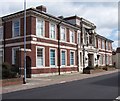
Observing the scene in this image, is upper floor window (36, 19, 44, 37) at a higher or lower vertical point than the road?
higher

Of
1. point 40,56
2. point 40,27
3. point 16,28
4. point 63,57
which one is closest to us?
point 40,56

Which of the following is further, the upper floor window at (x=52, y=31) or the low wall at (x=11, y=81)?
the upper floor window at (x=52, y=31)

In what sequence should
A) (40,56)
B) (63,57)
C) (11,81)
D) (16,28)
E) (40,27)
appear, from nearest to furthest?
1. (11,81)
2. (40,56)
3. (40,27)
4. (16,28)
5. (63,57)

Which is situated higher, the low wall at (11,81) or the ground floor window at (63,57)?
the ground floor window at (63,57)

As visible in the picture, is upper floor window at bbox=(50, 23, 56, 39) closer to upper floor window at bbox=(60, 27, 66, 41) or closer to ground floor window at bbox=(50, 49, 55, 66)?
ground floor window at bbox=(50, 49, 55, 66)

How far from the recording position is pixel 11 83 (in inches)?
780

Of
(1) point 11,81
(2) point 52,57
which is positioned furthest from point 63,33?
(1) point 11,81

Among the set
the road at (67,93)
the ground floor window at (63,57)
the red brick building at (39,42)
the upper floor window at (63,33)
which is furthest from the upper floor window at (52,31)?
the road at (67,93)

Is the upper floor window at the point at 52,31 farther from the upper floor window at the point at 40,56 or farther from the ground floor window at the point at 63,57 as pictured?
the ground floor window at the point at 63,57

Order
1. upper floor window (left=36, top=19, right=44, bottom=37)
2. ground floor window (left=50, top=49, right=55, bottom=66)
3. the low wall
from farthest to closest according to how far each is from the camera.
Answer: ground floor window (left=50, top=49, right=55, bottom=66)
upper floor window (left=36, top=19, right=44, bottom=37)
the low wall

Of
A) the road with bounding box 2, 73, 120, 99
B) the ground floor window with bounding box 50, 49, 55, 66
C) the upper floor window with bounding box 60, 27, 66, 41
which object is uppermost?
the upper floor window with bounding box 60, 27, 66, 41

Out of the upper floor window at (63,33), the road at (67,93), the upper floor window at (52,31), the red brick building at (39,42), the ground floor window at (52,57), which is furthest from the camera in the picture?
the upper floor window at (63,33)

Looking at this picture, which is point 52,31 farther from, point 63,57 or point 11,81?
point 11,81

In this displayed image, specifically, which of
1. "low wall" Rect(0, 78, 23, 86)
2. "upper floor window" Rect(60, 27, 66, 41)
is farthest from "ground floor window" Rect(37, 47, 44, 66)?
"low wall" Rect(0, 78, 23, 86)
